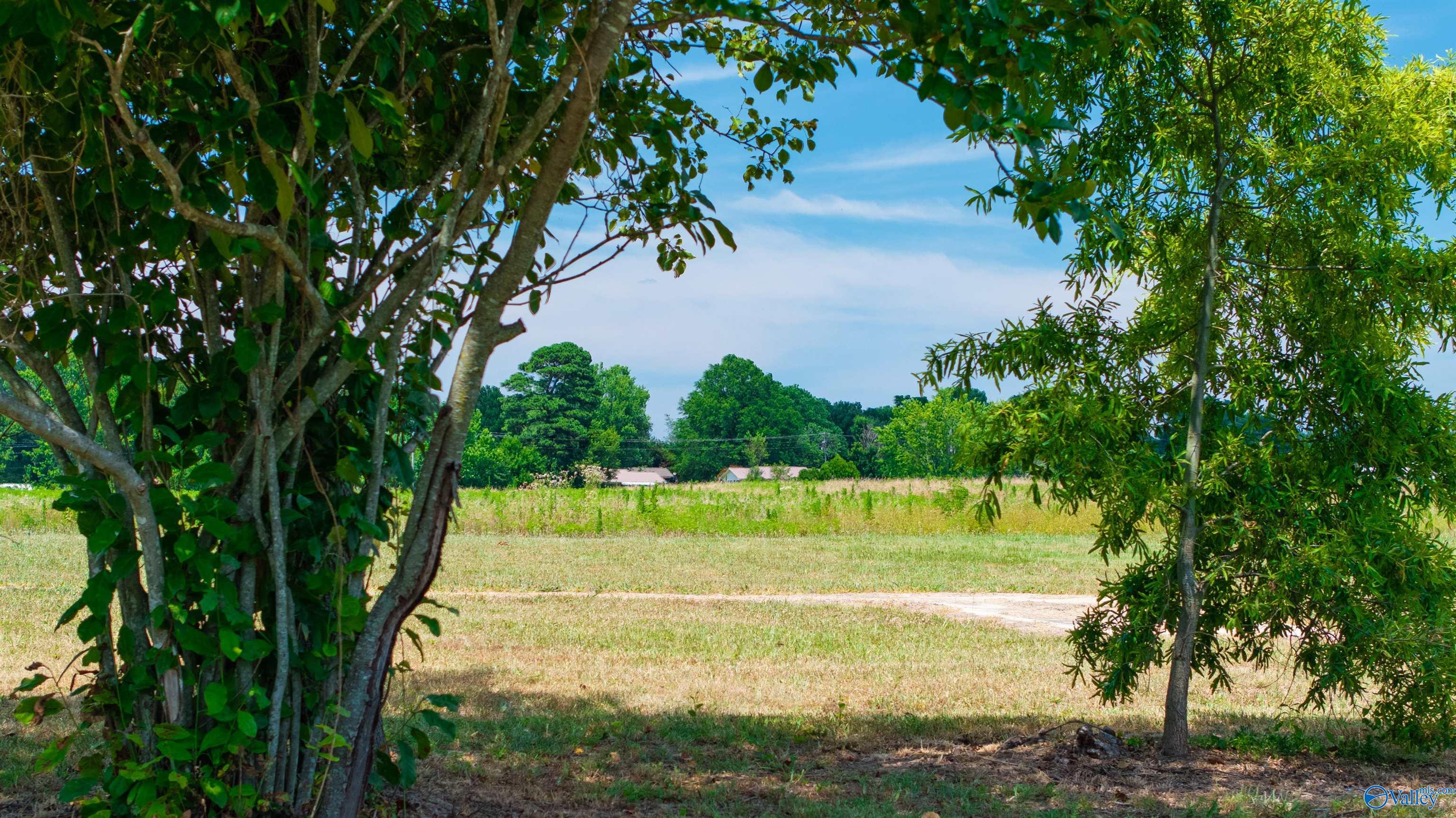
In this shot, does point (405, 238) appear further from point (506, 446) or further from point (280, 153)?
point (506, 446)

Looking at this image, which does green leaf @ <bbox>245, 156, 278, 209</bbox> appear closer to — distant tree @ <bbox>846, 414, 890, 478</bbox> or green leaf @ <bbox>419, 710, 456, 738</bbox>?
green leaf @ <bbox>419, 710, 456, 738</bbox>

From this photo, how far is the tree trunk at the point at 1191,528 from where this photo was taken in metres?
5.21

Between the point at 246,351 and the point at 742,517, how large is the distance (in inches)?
796

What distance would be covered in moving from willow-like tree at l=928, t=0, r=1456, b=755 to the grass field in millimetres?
632

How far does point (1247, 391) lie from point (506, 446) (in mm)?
59296

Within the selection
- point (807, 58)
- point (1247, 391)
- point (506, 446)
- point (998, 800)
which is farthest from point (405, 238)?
point (506, 446)

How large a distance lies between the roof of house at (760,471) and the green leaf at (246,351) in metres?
64.4

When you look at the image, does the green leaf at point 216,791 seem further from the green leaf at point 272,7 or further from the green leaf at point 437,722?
the green leaf at point 272,7

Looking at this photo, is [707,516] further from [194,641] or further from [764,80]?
[194,641]

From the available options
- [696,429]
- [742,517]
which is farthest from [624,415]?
[742,517]

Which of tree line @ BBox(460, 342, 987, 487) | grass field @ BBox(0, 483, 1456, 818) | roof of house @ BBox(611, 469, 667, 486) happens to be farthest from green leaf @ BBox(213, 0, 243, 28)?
roof of house @ BBox(611, 469, 667, 486)

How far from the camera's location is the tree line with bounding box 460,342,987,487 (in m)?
63.3

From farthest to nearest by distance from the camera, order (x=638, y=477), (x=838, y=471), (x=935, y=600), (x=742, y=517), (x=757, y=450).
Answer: (x=638, y=477)
(x=757, y=450)
(x=838, y=471)
(x=742, y=517)
(x=935, y=600)

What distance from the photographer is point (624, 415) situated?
81000mm
